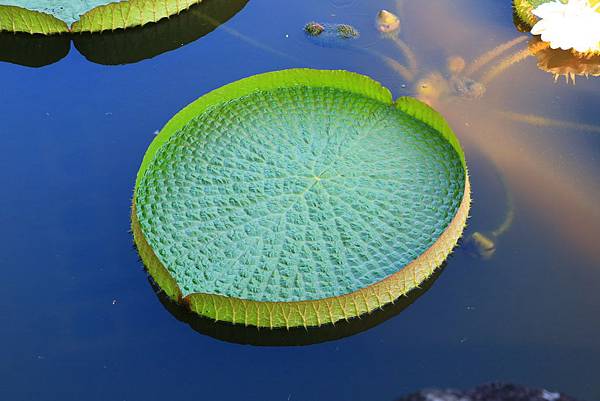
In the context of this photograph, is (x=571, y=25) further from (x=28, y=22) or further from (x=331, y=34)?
(x=28, y=22)

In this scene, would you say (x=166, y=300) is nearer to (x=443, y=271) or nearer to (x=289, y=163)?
(x=289, y=163)

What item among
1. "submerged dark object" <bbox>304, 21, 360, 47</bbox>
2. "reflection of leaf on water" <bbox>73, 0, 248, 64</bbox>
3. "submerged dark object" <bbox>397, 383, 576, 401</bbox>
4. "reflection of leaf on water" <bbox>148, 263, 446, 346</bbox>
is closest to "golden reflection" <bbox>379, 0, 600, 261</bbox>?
"submerged dark object" <bbox>304, 21, 360, 47</bbox>

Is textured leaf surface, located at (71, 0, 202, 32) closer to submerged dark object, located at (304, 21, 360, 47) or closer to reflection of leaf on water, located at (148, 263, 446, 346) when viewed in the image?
submerged dark object, located at (304, 21, 360, 47)

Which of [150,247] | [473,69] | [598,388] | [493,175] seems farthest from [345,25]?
[598,388]

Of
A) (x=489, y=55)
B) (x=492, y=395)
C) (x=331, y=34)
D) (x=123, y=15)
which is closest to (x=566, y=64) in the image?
(x=489, y=55)

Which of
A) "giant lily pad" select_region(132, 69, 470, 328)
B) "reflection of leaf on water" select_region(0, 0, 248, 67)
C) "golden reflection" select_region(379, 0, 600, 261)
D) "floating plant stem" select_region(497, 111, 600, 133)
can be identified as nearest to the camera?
"giant lily pad" select_region(132, 69, 470, 328)

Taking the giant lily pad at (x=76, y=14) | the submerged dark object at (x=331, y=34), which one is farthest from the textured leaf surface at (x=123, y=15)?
the submerged dark object at (x=331, y=34)
